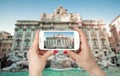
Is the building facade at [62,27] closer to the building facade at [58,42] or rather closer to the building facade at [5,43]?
the building facade at [5,43]

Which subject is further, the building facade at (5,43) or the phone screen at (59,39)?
the building facade at (5,43)

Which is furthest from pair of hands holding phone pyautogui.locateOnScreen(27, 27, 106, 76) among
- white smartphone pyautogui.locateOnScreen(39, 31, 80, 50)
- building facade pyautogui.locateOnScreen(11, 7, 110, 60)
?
building facade pyautogui.locateOnScreen(11, 7, 110, 60)

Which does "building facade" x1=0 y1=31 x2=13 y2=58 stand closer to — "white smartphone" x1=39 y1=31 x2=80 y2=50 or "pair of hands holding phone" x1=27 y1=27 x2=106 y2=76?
"white smartphone" x1=39 y1=31 x2=80 y2=50

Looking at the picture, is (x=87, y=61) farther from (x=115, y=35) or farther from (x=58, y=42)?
(x=115, y=35)

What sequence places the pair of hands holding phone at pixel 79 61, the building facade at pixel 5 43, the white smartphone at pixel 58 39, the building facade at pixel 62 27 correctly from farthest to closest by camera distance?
1. the building facade at pixel 5 43
2. the building facade at pixel 62 27
3. the white smartphone at pixel 58 39
4. the pair of hands holding phone at pixel 79 61

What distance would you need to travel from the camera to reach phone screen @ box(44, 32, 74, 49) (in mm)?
A: 579

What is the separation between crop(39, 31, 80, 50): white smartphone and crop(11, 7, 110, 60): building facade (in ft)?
18.4

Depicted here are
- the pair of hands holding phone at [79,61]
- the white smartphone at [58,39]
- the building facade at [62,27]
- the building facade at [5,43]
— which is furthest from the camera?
the building facade at [5,43]

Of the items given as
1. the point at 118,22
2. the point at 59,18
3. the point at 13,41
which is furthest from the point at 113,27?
the point at 13,41

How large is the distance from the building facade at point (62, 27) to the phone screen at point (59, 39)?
18.3 ft

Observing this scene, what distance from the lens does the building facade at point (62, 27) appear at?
6250 mm

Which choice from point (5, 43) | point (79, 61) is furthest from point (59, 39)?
point (5, 43)

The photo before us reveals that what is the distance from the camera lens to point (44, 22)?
256 inches

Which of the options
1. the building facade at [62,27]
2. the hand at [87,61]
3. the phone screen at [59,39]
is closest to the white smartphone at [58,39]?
the phone screen at [59,39]
